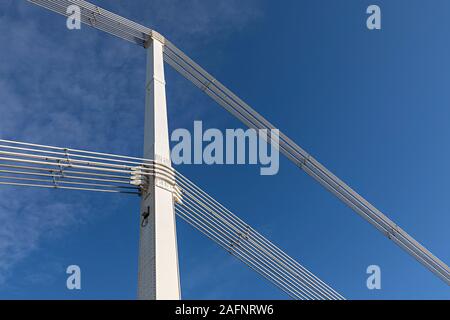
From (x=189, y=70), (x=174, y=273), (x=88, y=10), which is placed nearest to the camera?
(x=174, y=273)

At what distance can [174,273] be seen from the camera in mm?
11281
